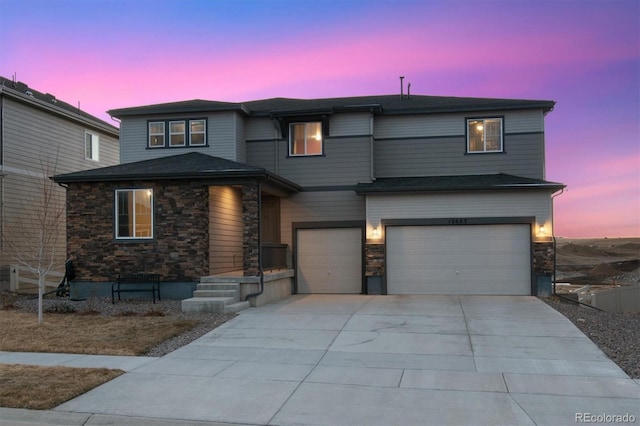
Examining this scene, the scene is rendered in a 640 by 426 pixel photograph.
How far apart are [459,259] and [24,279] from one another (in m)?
14.6

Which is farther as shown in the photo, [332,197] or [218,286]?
[332,197]

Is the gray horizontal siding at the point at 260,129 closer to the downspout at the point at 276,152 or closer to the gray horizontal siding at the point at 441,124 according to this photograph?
the downspout at the point at 276,152

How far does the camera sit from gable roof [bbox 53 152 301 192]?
14.5m

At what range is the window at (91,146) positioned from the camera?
74.0 feet

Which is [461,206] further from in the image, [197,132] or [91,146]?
[91,146]

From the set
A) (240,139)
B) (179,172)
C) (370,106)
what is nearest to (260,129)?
(240,139)

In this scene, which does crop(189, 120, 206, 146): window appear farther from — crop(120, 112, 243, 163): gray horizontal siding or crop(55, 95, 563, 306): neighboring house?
crop(120, 112, 243, 163): gray horizontal siding

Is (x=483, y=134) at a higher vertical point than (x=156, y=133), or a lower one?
lower

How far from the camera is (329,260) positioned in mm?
17656

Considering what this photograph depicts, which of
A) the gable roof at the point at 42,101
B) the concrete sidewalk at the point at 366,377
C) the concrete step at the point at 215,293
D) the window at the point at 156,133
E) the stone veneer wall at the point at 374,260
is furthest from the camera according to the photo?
the gable roof at the point at 42,101

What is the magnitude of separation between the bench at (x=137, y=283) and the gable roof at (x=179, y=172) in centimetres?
277

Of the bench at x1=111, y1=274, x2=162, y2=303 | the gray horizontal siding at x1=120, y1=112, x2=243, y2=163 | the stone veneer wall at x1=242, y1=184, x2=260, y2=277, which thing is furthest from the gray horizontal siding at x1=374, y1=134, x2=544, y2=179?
the bench at x1=111, y1=274, x2=162, y2=303

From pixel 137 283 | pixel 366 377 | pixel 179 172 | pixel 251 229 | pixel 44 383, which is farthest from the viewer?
pixel 137 283

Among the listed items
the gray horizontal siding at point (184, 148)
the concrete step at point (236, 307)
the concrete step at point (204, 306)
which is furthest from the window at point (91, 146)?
the concrete step at point (236, 307)
